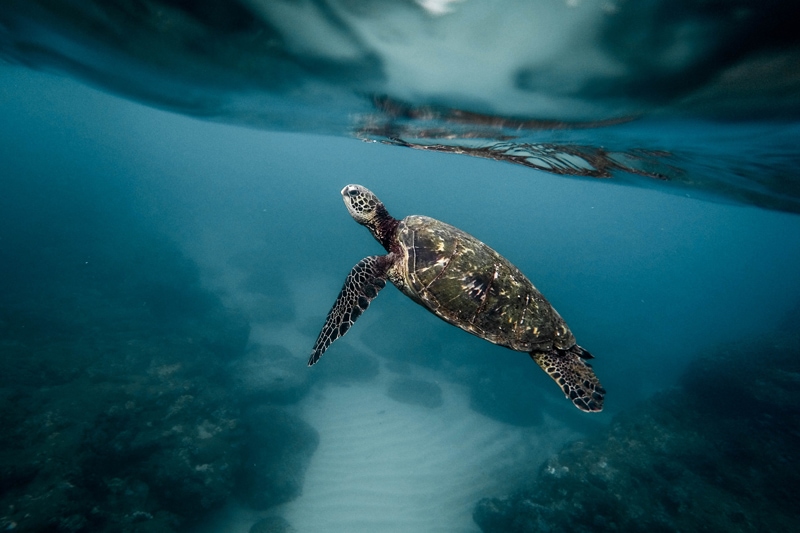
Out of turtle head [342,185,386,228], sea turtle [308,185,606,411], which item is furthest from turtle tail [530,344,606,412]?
turtle head [342,185,386,228]

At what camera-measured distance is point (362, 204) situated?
573 cm

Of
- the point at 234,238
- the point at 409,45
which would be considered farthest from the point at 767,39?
the point at 234,238

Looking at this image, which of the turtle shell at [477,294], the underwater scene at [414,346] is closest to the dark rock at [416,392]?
the underwater scene at [414,346]

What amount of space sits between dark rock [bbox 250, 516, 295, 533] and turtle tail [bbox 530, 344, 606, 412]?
33.5ft

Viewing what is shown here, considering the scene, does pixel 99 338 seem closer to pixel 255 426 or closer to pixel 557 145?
pixel 255 426

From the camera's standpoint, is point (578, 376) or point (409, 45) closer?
point (578, 376)

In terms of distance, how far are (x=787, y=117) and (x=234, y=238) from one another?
5216cm

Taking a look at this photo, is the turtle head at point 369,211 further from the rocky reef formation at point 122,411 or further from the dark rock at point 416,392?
the dark rock at point 416,392

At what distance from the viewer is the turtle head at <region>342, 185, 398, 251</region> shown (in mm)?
5738

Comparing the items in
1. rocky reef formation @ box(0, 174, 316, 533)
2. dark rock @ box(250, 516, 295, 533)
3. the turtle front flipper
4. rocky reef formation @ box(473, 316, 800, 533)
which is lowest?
dark rock @ box(250, 516, 295, 533)

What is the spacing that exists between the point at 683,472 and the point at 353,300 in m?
14.1

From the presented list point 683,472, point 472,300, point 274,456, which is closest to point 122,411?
point 274,456

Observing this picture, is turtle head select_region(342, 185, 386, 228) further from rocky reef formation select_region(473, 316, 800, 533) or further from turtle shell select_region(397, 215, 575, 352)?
rocky reef formation select_region(473, 316, 800, 533)

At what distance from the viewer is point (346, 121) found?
13.0m
